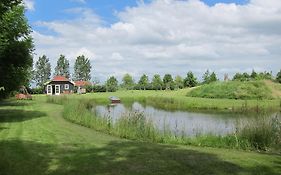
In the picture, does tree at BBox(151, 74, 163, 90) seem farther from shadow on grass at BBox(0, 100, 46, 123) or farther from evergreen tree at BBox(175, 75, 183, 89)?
shadow on grass at BBox(0, 100, 46, 123)

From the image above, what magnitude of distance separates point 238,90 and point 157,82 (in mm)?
38078

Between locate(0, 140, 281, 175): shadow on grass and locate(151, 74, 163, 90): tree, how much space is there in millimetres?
73377

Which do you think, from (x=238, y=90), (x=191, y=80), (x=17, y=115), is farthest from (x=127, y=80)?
(x=17, y=115)

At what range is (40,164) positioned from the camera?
934cm

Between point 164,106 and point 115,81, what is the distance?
5628 centimetres

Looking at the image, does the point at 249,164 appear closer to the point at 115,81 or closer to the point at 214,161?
the point at 214,161

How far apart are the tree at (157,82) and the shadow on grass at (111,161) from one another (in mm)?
73377

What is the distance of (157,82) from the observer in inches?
3494

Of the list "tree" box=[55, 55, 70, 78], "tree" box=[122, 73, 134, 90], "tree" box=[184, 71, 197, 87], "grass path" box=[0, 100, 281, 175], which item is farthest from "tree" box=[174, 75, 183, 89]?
"grass path" box=[0, 100, 281, 175]

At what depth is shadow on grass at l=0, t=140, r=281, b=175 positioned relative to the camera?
8523 millimetres

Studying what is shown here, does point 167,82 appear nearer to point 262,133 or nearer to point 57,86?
point 57,86

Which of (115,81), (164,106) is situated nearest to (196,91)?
(164,106)

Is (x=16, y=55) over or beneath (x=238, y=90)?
over

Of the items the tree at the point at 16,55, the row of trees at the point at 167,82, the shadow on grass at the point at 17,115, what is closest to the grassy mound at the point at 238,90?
the row of trees at the point at 167,82
